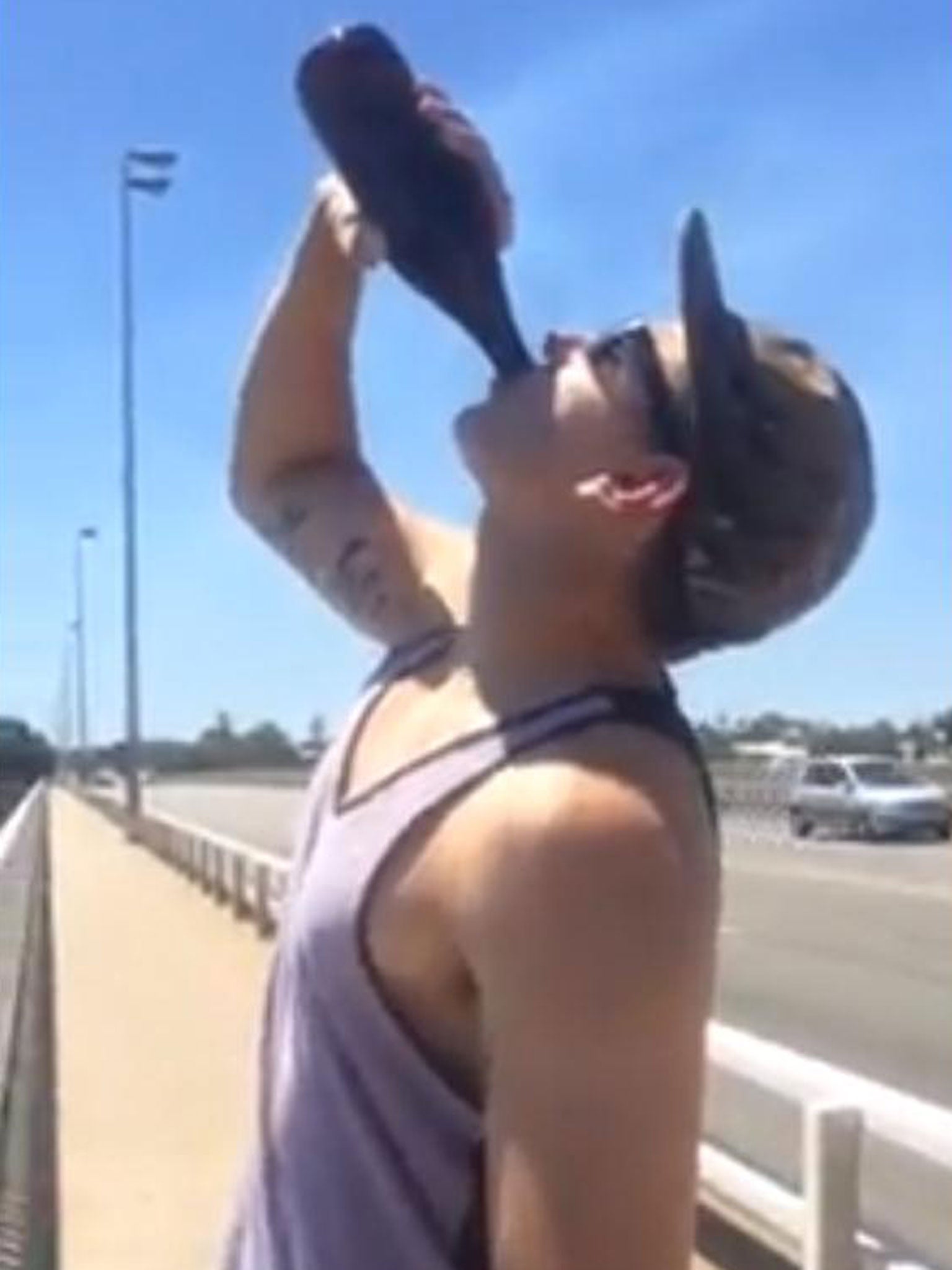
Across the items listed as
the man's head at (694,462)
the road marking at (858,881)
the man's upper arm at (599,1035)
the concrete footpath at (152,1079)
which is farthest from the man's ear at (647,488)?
the road marking at (858,881)

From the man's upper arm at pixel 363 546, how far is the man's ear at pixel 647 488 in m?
0.34

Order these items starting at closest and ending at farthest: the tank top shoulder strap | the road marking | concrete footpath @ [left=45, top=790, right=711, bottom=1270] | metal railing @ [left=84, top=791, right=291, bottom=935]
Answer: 1. the tank top shoulder strap
2. concrete footpath @ [left=45, top=790, right=711, bottom=1270]
3. metal railing @ [left=84, top=791, right=291, bottom=935]
4. the road marking

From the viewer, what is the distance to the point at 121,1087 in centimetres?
1109

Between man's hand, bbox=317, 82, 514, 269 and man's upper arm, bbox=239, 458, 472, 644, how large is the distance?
237 mm

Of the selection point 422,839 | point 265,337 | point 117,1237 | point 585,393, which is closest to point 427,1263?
point 422,839

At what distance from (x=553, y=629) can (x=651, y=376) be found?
19 centimetres

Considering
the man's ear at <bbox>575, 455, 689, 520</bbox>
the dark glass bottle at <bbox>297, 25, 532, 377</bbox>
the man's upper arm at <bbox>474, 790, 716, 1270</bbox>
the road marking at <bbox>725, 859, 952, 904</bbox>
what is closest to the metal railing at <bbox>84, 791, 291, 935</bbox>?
the road marking at <bbox>725, 859, 952, 904</bbox>

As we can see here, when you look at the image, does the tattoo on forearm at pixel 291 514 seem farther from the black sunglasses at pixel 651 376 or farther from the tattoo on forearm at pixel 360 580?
the black sunglasses at pixel 651 376

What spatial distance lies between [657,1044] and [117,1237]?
6.50m

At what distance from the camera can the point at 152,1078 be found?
37.6ft

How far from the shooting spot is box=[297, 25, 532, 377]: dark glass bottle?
2051 millimetres

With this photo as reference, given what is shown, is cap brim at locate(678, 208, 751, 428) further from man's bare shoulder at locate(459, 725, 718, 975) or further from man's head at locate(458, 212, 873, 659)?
man's bare shoulder at locate(459, 725, 718, 975)

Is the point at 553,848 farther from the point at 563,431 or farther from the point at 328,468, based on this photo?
the point at 328,468

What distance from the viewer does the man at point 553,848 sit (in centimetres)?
164
